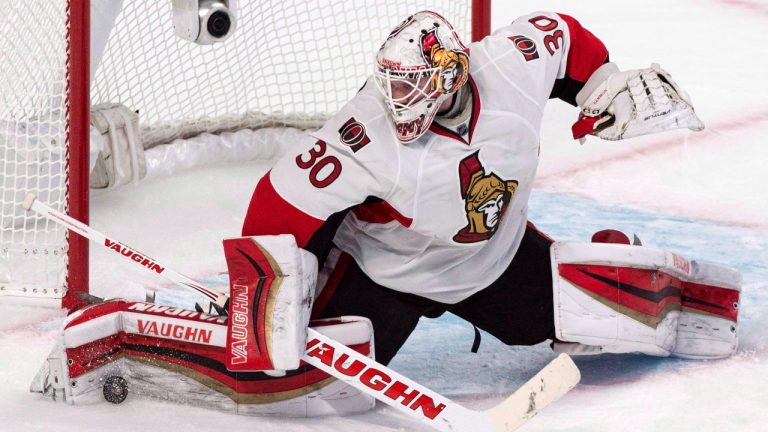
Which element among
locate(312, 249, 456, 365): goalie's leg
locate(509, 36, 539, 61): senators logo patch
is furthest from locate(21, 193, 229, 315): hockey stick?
locate(509, 36, 539, 61): senators logo patch

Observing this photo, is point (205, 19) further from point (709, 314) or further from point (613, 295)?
point (709, 314)

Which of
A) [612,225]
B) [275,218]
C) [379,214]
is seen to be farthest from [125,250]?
[612,225]

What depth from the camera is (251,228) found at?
245cm

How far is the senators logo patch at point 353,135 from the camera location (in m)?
2.38

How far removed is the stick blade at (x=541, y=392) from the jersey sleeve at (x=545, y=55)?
521 millimetres

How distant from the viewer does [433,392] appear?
2363 millimetres

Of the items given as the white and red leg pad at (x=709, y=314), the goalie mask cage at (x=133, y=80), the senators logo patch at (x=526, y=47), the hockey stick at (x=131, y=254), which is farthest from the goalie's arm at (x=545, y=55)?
the goalie mask cage at (x=133, y=80)

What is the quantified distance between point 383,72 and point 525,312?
625mm

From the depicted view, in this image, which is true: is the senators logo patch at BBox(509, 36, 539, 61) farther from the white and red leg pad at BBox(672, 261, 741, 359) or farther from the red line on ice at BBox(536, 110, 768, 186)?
the red line on ice at BBox(536, 110, 768, 186)

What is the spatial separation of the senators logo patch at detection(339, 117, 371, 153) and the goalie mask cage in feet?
2.55

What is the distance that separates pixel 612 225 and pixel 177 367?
1435 mm

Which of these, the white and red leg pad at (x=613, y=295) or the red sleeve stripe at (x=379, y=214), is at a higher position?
the red sleeve stripe at (x=379, y=214)

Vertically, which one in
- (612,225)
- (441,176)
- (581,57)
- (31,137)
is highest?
(581,57)

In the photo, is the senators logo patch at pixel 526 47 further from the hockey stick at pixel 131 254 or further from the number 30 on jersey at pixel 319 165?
the hockey stick at pixel 131 254
